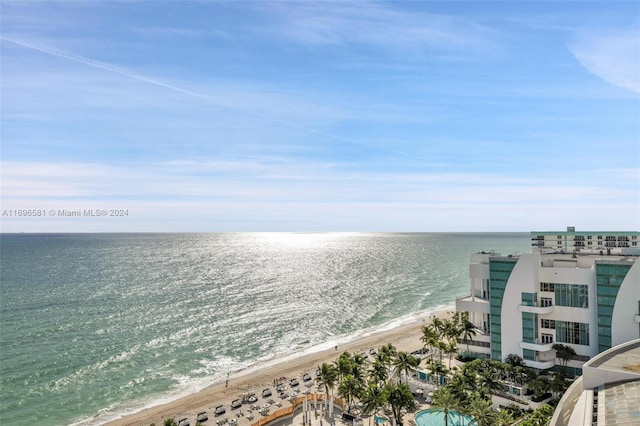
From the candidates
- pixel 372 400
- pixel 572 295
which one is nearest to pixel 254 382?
pixel 372 400

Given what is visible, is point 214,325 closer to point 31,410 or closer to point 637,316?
point 31,410

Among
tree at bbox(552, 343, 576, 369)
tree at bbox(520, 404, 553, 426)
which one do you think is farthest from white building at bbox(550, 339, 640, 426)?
tree at bbox(552, 343, 576, 369)

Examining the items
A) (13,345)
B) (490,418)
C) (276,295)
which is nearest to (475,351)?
(490,418)

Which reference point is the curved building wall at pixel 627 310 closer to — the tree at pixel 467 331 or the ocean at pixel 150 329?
the tree at pixel 467 331

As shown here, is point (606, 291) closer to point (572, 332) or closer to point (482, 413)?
point (572, 332)

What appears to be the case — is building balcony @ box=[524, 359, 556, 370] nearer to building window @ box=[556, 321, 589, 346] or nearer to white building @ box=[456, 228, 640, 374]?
white building @ box=[456, 228, 640, 374]
